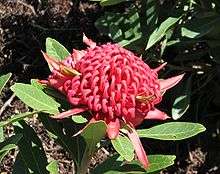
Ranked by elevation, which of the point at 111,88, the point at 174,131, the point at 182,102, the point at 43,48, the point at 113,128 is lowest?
the point at 182,102

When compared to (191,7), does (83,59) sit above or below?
above

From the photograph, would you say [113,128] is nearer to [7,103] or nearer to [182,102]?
[182,102]

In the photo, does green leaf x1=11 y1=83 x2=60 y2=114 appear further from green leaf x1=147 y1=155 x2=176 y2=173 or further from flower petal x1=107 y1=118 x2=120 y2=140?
green leaf x1=147 y1=155 x2=176 y2=173

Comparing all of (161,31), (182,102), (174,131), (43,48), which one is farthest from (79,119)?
(43,48)

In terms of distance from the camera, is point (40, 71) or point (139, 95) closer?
point (139, 95)

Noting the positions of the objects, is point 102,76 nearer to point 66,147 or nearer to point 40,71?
point 66,147

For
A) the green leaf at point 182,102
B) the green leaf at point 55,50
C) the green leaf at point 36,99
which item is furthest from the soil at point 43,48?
the green leaf at point 36,99

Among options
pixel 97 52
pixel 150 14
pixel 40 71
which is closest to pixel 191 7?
pixel 150 14
